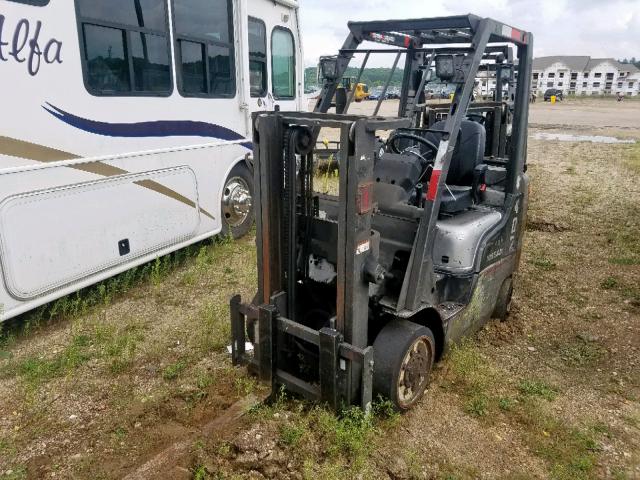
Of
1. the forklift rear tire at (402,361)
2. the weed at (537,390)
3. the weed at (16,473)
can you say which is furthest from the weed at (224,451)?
the weed at (537,390)

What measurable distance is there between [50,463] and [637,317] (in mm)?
5266

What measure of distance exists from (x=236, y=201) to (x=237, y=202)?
0.03m

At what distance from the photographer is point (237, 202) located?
7383 mm

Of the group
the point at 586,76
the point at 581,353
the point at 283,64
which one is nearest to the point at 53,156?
the point at 283,64

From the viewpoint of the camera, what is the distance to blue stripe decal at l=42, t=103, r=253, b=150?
477cm

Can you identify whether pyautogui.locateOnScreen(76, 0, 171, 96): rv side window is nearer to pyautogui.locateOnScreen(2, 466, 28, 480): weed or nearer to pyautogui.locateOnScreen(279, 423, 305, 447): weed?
pyautogui.locateOnScreen(2, 466, 28, 480): weed

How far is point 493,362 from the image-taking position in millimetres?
4391

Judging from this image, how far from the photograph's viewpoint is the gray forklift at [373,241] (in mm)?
3182

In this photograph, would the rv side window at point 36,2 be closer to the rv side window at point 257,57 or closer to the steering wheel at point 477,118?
the rv side window at point 257,57

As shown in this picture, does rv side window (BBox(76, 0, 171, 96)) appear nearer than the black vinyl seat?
No

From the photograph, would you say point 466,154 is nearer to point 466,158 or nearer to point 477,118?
point 466,158

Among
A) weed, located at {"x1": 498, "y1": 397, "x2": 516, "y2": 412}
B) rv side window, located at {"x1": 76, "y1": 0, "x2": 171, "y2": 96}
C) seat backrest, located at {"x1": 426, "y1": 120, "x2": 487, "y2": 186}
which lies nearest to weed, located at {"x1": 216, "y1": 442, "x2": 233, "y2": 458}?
weed, located at {"x1": 498, "y1": 397, "x2": 516, "y2": 412}

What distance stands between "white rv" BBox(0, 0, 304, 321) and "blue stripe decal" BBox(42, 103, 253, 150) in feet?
0.04

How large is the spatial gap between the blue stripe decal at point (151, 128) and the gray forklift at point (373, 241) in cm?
214
